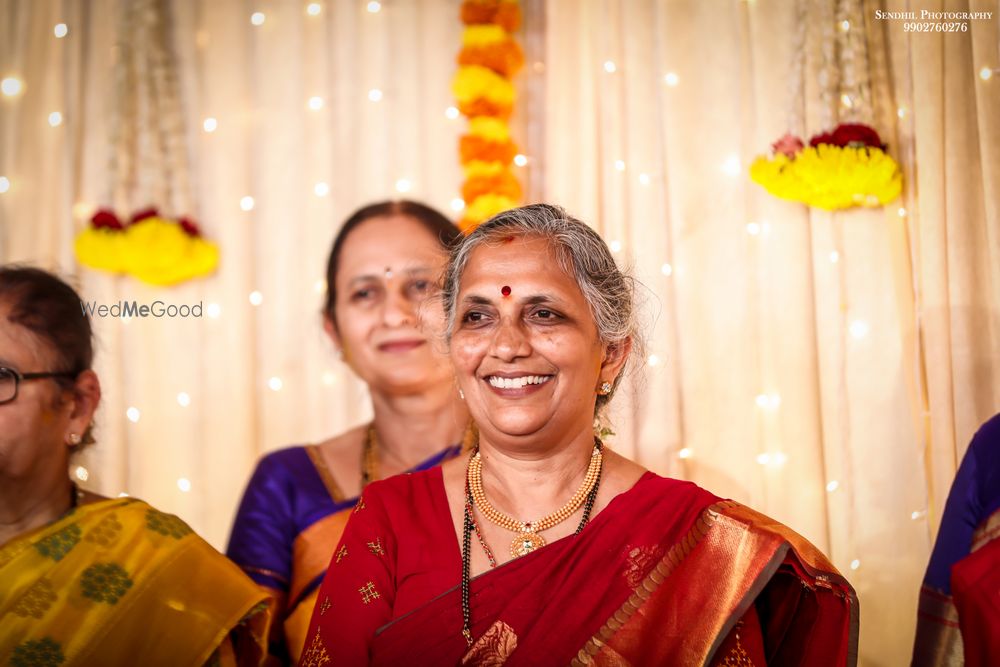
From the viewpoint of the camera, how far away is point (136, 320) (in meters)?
3.76

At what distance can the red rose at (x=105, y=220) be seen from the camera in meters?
3.51

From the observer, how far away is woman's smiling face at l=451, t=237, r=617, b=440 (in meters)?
2.13

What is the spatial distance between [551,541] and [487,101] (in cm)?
200

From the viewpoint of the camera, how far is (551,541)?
7.00 feet

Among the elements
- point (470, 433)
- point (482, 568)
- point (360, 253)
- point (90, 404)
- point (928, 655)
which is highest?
point (360, 253)

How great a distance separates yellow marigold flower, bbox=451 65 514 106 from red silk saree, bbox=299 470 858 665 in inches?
76.4

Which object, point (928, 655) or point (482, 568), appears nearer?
point (482, 568)

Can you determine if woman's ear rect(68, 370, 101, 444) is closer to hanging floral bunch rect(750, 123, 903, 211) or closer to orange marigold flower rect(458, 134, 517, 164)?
orange marigold flower rect(458, 134, 517, 164)

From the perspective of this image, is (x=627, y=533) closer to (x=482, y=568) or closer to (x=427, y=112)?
(x=482, y=568)

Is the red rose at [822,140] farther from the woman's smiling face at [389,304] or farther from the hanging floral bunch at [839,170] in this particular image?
the woman's smiling face at [389,304]

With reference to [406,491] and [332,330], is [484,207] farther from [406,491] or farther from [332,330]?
[406,491]

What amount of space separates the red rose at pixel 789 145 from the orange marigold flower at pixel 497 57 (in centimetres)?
110

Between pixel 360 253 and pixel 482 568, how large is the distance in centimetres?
157

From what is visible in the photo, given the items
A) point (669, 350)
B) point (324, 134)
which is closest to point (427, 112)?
point (324, 134)
